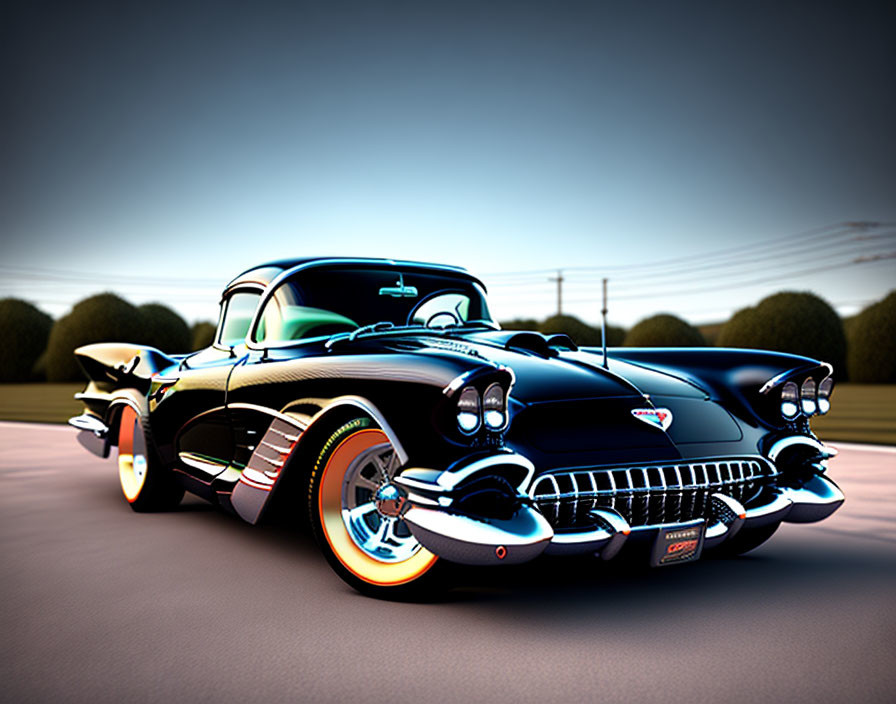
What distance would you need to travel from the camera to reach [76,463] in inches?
328

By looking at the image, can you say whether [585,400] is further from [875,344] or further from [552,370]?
A: [875,344]

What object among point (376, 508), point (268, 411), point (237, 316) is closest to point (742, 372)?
point (376, 508)

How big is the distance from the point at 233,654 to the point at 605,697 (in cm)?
128

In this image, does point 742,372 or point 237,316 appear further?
point 237,316

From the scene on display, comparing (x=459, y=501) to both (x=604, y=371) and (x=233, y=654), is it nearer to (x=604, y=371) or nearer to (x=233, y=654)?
(x=233, y=654)

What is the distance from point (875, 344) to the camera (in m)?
41.1

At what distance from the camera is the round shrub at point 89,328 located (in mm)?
50406

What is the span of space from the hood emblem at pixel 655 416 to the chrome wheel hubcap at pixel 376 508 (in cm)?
107

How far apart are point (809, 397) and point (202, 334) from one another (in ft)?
204

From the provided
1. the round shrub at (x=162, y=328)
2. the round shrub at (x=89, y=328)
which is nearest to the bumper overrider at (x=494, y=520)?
the round shrub at (x=89, y=328)

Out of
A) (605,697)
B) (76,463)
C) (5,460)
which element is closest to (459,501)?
(605,697)

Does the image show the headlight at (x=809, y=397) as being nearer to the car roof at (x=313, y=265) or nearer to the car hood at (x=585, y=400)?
the car hood at (x=585, y=400)

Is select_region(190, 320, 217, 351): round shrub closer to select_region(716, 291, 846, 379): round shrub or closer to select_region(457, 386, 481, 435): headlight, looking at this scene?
select_region(716, 291, 846, 379): round shrub

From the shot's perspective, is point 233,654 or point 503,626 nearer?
point 233,654
